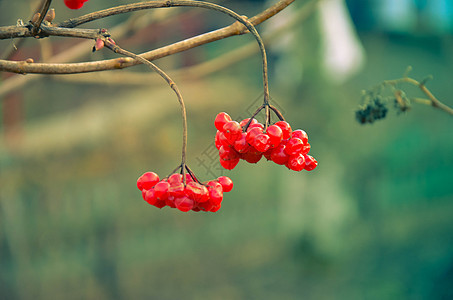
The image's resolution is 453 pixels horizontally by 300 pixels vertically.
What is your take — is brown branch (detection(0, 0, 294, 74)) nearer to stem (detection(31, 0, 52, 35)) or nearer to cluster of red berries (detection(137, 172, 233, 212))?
stem (detection(31, 0, 52, 35))

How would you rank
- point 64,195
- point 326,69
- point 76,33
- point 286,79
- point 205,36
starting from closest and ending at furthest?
point 76,33
point 205,36
point 64,195
point 326,69
point 286,79

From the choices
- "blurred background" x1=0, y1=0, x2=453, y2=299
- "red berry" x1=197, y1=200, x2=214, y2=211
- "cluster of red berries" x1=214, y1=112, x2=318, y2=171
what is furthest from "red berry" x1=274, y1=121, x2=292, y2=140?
"blurred background" x1=0, y1=0, x2=453, y2=299

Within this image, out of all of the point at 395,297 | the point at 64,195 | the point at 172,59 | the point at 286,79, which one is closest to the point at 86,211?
the point at 64,195

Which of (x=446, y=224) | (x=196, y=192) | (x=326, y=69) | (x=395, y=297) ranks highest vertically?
(x=326, y=69)

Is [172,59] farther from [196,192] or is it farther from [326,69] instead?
[196,192]

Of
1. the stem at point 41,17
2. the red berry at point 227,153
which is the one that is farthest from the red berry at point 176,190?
the stem at point 41,17

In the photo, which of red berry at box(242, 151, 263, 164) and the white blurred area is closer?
red berry at box(242, 151, 263, 164)
